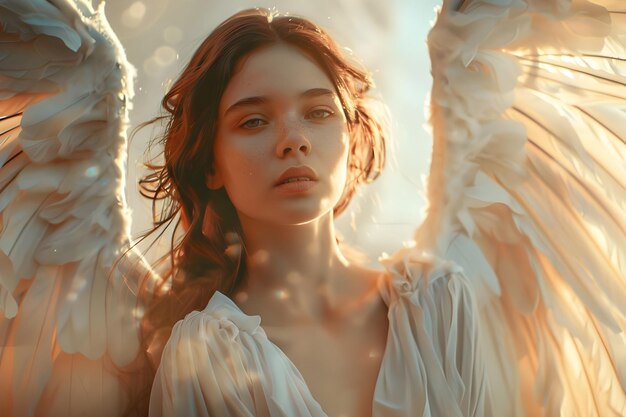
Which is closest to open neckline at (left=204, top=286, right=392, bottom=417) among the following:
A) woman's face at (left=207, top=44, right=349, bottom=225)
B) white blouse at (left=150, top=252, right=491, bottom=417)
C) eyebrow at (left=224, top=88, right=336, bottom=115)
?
white blouse at (left=150, top=252, right=491, bottom=417)

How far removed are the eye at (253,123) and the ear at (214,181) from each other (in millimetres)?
79

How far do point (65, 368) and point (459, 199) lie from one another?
51 cm

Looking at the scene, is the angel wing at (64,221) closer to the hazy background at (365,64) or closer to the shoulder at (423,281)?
the hazy background at (365,64)

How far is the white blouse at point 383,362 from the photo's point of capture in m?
0.79

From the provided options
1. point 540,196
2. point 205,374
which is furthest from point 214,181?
point 540,196

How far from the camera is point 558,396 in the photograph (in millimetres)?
946

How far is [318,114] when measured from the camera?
0.87m

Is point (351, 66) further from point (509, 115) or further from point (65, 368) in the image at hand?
point (65, 368)

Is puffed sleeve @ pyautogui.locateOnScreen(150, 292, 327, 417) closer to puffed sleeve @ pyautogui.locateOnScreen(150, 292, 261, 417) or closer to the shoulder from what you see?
puffed sleeve @ pyautogui.locateOnScreen(150, 292, 261, 417)

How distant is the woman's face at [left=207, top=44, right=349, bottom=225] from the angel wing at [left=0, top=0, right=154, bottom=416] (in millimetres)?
140

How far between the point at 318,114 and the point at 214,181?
15 centimetres

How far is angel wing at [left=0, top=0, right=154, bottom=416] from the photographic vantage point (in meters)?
0.89

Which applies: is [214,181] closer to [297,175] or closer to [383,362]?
[297,175]

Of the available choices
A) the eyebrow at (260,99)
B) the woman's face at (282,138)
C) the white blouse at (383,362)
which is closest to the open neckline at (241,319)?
the white blouse at (383,362)
